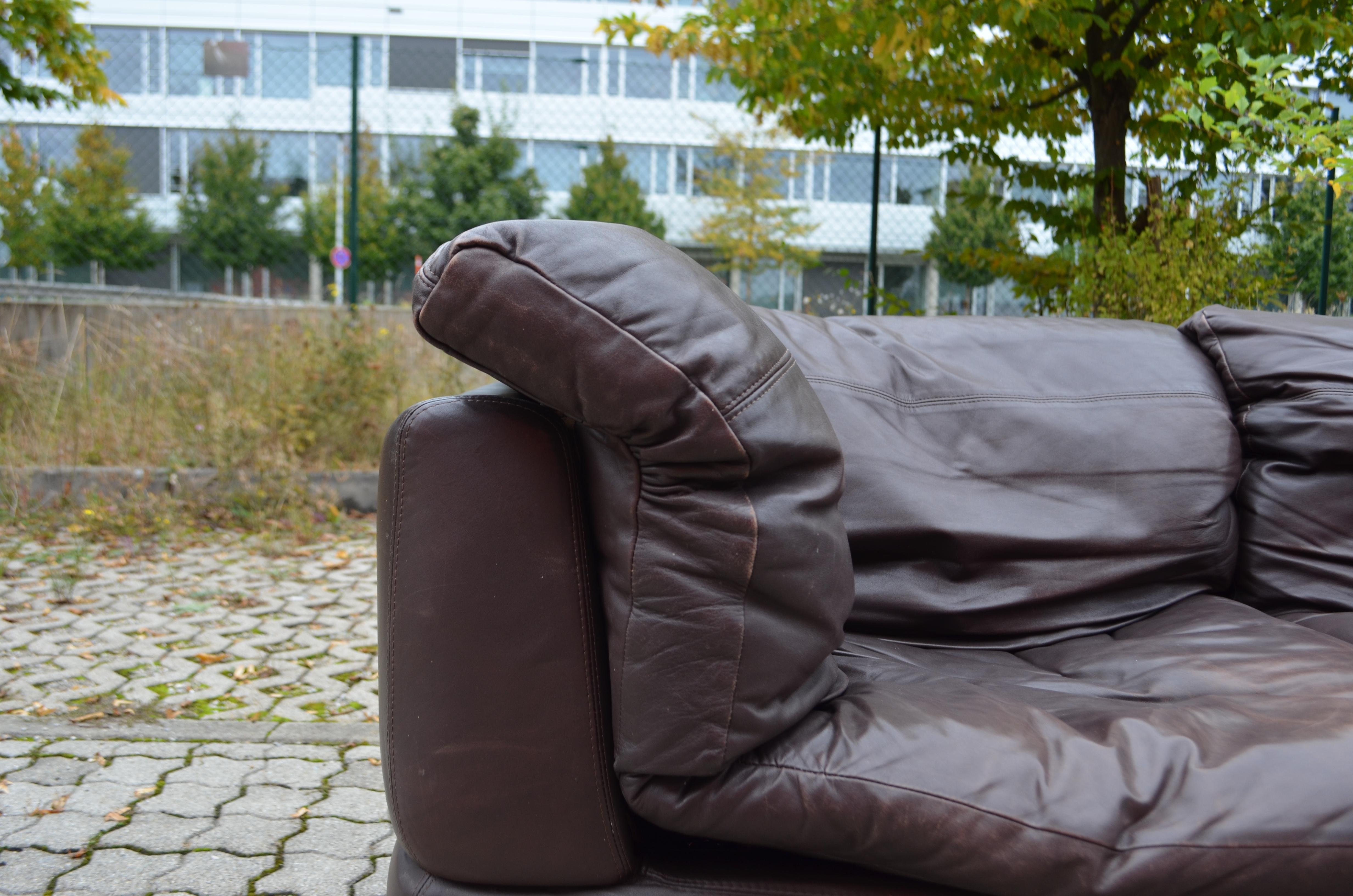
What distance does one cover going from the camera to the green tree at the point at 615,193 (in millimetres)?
20812

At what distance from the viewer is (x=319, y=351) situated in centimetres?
582

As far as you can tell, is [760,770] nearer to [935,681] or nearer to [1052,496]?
[935,681]

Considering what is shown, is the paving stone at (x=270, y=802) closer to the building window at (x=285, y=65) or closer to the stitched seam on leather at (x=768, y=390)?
the stitched seam on leather at (x=768, y=390)

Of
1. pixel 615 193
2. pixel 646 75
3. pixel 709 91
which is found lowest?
pixel 615 193

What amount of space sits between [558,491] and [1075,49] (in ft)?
14.5

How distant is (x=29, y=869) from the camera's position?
1.92 m

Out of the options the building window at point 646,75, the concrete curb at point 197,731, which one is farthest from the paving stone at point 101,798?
the building window at point 646,75

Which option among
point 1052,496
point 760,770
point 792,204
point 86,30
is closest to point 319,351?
point 86,30

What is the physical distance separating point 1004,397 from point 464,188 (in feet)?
76.6

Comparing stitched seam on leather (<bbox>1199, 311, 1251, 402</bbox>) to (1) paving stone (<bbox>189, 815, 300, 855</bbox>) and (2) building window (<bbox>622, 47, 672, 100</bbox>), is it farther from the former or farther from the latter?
(2) building window (<bbox>622, 47, 672, 100</bbox>)

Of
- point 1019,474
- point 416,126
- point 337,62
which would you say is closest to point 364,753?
point 1019,474

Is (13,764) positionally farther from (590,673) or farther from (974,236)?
(974,236)

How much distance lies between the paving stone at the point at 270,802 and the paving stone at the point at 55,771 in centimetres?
41

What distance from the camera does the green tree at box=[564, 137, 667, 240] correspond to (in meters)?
20.8
